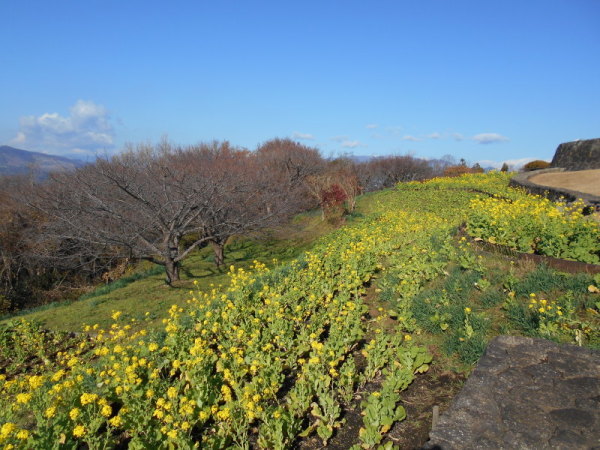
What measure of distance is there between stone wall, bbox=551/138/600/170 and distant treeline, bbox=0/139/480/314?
14.0 meters

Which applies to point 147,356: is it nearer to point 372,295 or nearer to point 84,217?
point 372,295

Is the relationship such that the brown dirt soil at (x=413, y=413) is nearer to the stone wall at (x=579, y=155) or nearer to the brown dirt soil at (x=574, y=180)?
the brown dirt soil at (x=574, y=180)

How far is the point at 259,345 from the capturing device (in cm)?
541

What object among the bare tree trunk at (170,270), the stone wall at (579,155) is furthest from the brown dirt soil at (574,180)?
the bare tree trunk at (170,270)

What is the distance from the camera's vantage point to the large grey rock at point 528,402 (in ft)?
9.28

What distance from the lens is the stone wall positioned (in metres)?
23.6

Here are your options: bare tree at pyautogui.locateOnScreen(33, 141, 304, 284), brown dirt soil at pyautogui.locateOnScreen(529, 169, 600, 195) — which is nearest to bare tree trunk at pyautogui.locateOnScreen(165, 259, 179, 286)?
bare tree at pyautogui.locateOnScreen(33, 141, 304, 284)

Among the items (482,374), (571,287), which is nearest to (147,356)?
(482,374)

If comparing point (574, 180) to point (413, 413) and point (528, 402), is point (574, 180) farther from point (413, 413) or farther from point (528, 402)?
point (528, 402)

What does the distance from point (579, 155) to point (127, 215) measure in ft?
86.1

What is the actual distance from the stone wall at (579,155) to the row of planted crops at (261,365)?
1944cm

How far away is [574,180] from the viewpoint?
20.9 m

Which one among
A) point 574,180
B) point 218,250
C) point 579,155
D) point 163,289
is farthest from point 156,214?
point 579,155

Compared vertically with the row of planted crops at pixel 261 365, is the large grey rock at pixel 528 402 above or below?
above
